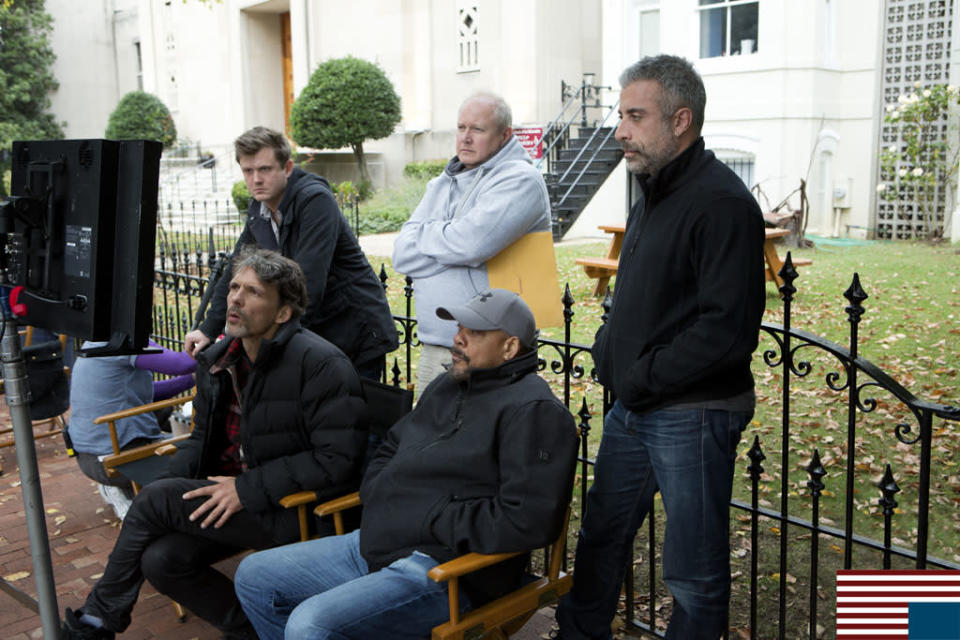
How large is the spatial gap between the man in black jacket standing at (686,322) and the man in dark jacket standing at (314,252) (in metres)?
1.58

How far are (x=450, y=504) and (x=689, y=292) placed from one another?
98cm

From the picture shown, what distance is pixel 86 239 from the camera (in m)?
2.55

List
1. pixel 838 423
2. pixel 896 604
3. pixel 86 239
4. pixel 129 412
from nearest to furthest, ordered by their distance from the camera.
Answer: pixel 86 239 → pixel 896 604 → pixel 129 412 → pixel 838 423

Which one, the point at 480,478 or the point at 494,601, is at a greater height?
the point at 480,478

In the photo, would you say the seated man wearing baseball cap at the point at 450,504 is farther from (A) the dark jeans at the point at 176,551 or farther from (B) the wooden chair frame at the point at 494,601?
(A) the dark jeans at the point at 176,551

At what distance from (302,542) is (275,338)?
769mm

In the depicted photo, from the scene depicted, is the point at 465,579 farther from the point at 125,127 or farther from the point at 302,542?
the point at 125,127

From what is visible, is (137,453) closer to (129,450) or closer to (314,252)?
(129,450)

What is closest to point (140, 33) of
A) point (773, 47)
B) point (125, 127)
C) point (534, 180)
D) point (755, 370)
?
point (125, 127)

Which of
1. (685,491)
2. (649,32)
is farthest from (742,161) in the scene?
(685,491)

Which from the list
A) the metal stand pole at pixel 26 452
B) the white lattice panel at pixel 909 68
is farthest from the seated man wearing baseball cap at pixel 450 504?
the white lattice panel at pixel 909 68

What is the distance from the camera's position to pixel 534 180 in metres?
3.63

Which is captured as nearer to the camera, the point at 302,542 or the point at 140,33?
the point at 302,542

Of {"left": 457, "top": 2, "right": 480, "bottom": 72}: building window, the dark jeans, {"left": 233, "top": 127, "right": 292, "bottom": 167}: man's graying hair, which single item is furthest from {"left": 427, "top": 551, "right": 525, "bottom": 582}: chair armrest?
{"left": 457, "top": 2, "right": 480, "bottom": 72}: building window
